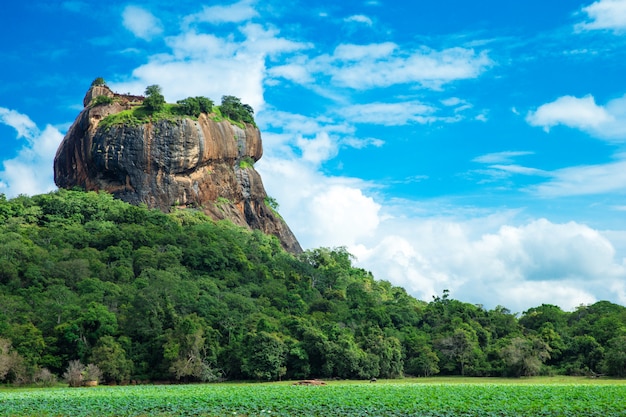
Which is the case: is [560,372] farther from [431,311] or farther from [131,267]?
[131,267]

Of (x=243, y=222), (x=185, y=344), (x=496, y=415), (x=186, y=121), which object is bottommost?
(x=496, y=415)

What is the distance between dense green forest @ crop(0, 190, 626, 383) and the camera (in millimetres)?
59969

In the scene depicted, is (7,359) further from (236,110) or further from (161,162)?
(236,110)

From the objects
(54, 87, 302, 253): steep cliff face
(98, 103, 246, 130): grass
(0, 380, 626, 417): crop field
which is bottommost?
(0, 380, 626, 417): crop field

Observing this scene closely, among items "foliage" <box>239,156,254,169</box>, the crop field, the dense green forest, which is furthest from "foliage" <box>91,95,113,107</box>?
the crop field

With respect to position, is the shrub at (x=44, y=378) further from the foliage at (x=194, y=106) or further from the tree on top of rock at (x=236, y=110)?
the tree on top of rock at (x=236, y=110)

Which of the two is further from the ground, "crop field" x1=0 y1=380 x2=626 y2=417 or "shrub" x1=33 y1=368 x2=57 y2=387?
"shrub" x1=33 y1=368 x2=57 y2=387

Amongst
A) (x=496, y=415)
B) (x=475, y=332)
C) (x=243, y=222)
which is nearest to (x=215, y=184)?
(x=243, y=222)

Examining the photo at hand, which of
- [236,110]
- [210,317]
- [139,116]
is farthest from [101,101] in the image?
[210,317]

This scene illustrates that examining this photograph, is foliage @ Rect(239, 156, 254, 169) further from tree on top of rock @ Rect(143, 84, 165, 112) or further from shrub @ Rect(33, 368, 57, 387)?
shrub @ Rect(33, 368, 57, 387)

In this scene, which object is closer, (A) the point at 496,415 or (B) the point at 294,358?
(A) the point at 496,415

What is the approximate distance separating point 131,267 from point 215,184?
2937cm

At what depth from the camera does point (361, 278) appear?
111 meters

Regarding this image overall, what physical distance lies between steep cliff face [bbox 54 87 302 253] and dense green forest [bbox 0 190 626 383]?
14.7ft
